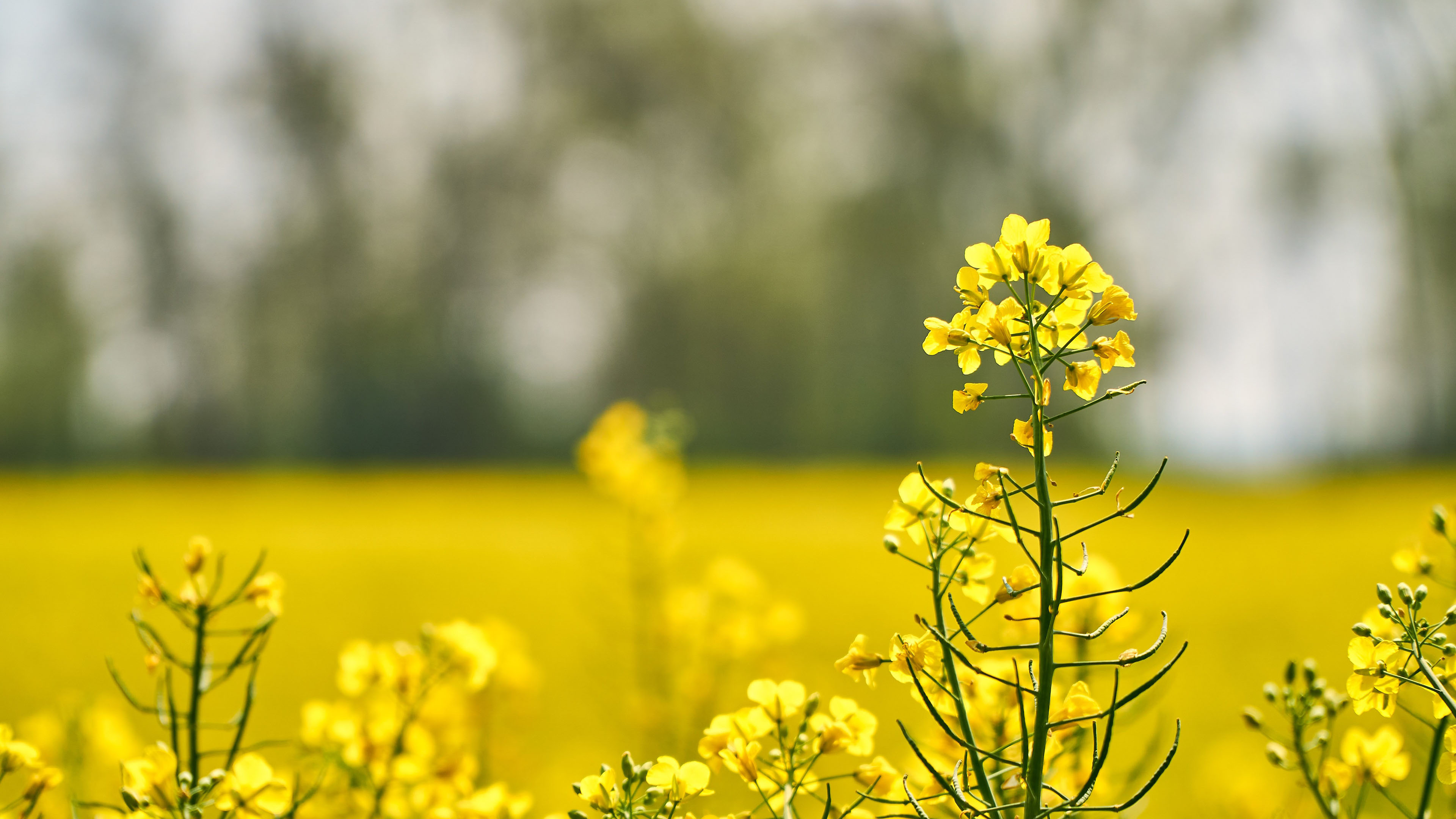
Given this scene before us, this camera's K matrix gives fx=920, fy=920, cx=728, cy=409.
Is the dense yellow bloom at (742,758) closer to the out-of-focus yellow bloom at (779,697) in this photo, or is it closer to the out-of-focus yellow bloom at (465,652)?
the out-of-focus yellow bloom at (779,697)

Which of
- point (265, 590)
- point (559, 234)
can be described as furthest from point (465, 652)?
point (559, 234)

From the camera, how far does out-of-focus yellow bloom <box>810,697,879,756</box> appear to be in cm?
55

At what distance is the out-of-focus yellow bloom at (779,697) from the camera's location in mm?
562

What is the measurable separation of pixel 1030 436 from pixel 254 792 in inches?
21.0

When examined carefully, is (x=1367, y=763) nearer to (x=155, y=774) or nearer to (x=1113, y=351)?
(x=1113, y=351)

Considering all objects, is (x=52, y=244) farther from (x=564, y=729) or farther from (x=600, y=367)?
(x=564, y=729)

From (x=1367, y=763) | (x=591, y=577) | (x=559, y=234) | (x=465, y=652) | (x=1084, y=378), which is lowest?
(x=1367, y=763)

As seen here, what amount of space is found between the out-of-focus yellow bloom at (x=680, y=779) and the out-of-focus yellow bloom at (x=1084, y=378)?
27 cm

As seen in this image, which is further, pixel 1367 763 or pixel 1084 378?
pixel 1367 763

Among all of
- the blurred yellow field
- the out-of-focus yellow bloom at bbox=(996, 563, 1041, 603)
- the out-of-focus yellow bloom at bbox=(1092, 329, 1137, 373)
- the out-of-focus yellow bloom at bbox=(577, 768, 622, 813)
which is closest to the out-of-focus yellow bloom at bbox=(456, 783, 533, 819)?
the out-of-focus yellow bloom at bbox=(577, 768, 622, 813)

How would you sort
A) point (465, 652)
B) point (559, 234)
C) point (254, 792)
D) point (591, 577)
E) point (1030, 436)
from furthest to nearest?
point (559, 234), point (591, 577), point (465, 652), point (254, 792), point (1030, 436)

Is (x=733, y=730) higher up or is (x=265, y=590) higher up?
(x=265, y=590)

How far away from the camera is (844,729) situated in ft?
1.81

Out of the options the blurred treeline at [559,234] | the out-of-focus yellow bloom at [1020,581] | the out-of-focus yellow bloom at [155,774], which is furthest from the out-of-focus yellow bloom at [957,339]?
the blurred treeline at [559,234]
